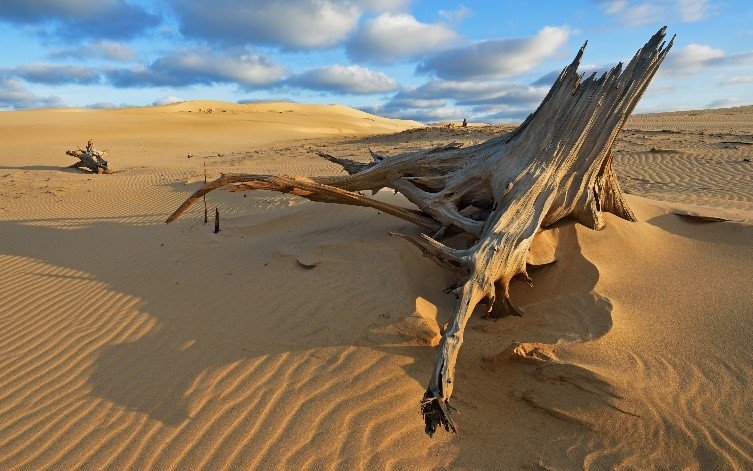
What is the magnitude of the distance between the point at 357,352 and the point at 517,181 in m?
2.37

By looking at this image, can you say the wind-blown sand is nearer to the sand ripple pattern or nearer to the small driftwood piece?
the sand ripple pattern

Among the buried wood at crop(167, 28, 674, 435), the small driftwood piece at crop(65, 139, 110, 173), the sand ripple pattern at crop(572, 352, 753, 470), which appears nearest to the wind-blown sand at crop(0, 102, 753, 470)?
the sand ripple pattern at crop(572, 352, 753, 470)

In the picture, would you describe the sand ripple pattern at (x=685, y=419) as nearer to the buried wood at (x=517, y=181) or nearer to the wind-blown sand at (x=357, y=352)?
the wind-blown sand at (x=357, y=352)

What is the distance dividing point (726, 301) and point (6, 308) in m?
7.32

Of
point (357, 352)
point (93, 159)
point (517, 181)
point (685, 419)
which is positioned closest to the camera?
point (685, 419)

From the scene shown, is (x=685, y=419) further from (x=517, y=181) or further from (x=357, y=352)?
(x=517, y=181)

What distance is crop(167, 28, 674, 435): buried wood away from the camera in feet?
13.8

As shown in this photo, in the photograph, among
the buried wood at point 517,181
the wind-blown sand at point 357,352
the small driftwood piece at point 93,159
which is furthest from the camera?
the small driftwood piece at point 93,159

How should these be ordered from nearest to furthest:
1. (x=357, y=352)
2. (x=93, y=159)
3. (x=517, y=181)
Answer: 1. (x=357, y=352)
2. (x=517, y=181)
3. (x=93, y=159)

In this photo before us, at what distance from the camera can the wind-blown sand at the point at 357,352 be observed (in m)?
3.05

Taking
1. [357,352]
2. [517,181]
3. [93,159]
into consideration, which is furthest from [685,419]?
[93,159]

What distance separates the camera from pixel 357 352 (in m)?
3.81

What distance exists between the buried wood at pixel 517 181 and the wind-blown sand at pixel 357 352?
0.43m

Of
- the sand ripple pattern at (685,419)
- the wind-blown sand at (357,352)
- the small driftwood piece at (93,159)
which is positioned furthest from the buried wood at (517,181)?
the small driftwood piece at (93,159)
